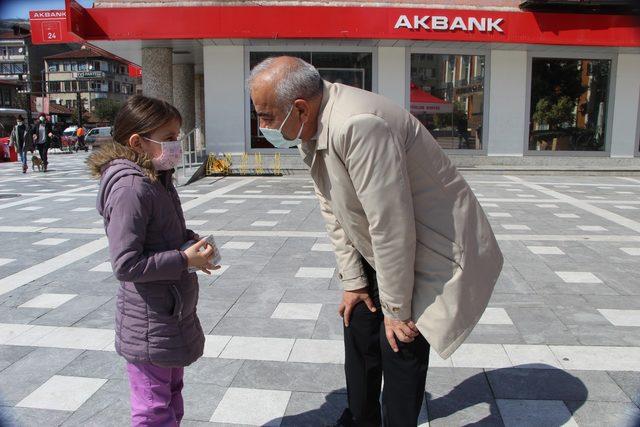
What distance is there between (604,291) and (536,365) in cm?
192

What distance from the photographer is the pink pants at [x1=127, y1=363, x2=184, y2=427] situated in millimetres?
2234

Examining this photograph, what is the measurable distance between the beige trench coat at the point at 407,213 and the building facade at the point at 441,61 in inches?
500

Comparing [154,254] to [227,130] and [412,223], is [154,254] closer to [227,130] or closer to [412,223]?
[412,223]

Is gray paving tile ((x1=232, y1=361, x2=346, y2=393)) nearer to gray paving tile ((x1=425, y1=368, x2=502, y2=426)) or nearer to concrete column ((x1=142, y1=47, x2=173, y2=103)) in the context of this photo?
gray paving tile ((x1=425, y1=368, x2=502, y2=426))

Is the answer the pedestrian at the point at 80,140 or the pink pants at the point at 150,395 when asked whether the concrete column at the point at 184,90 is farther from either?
the pedestrian at the point at 80,140

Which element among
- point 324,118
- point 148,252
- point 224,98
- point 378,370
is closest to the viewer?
point 324,118

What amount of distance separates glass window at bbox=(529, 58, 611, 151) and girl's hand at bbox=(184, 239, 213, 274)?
15.5 meters

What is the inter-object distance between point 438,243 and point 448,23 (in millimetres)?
13456

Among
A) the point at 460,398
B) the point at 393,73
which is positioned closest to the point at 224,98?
the point at 393,73

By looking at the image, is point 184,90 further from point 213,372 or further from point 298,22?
point 213,372

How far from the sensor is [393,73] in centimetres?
1523

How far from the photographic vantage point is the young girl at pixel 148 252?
206 centimetres

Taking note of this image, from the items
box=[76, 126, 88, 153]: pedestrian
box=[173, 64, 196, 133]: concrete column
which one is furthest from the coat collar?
box=[76, 126, 88, 153]: pedestrian

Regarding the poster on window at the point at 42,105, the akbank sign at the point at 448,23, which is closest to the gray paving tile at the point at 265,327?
the akbank sign at the point at 448,23
